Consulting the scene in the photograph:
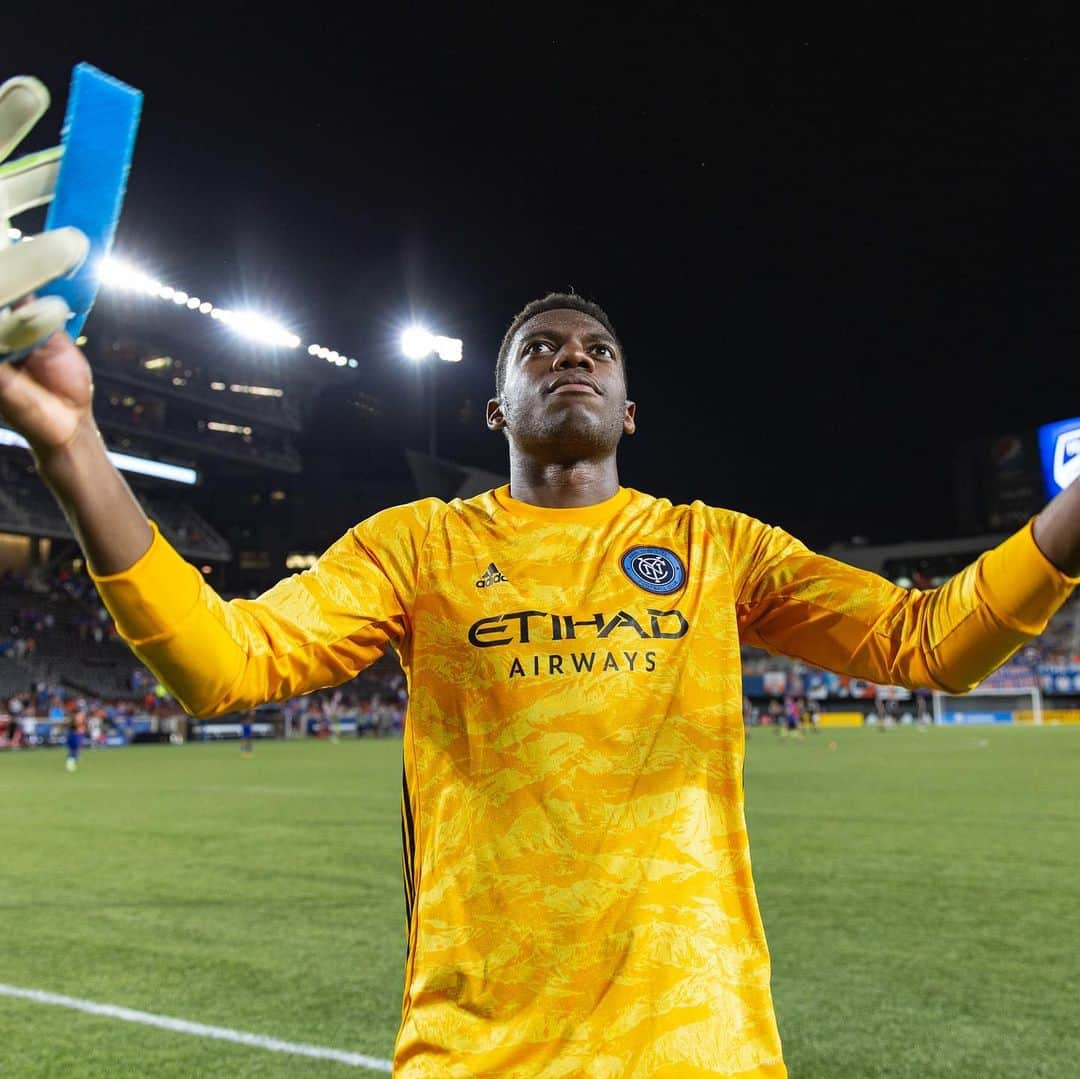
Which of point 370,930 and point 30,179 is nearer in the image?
point 30,179

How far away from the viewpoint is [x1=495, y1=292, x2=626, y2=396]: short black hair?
8.47 feet

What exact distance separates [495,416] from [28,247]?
146cm

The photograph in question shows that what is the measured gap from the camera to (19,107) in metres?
1.46

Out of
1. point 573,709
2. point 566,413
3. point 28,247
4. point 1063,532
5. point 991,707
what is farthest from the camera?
point 991,707

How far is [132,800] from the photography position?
57.4ft

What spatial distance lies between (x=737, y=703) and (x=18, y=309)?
4.87 feet

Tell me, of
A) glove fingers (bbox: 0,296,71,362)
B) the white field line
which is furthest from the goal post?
glove fingers (bbox: 0,296,71,362)

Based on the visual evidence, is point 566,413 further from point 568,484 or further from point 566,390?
point 568,484

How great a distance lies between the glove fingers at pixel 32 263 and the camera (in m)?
1.35

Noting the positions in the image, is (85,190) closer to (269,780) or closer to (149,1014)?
(149,1014)

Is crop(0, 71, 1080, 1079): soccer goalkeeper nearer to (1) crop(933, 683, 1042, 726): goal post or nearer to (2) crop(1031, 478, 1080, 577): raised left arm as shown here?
(2) crop(1031, 478, 1080, 577): raised left arm

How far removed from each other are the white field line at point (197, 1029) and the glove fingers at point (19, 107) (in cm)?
458

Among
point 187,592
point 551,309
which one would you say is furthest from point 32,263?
point 551,309

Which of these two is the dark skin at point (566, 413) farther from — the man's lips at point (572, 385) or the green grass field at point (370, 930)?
the green grass field at point (370, 930)
